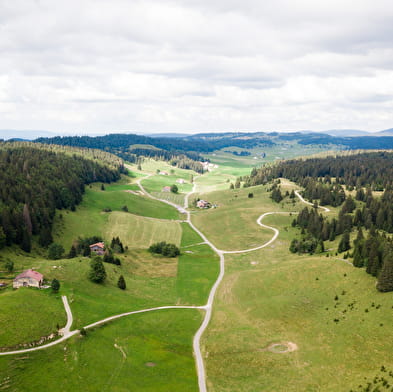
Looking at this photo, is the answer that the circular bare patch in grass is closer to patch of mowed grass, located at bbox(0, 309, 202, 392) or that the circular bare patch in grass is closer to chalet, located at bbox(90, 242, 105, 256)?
patch of mowed grass, located at bbox(0, 309, 202, 392)

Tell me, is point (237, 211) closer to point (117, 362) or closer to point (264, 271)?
point (264, 271)

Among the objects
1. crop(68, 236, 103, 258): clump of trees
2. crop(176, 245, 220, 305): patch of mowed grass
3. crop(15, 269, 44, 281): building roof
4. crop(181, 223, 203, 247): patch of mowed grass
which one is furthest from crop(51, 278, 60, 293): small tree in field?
crop(181, 223, 203, 247): patch of mowed grass

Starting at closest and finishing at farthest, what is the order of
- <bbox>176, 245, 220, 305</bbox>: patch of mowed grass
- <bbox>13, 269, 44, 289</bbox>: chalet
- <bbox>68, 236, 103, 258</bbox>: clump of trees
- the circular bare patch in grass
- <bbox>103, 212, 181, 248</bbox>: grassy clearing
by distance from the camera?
the circular bare patch in grass
<bbox>13, 269, 44, 289</bbox>: chalet
<bbox>176, 245, 220, 305</bbox>: patch of mowed grass
<bbox>68, 236, 103, 258</bbox>: clump of trees
<bbox>103, 212, 181, 248</bbox>: grassy clearing

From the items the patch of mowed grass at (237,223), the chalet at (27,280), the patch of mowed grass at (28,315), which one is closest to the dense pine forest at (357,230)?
the patch of mowed grass at (237,223)

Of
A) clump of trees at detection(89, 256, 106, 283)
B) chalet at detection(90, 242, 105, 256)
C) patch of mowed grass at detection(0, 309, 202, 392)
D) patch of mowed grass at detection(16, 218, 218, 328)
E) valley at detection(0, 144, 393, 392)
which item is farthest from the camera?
chalet at detection(90, 242, 105, 256)

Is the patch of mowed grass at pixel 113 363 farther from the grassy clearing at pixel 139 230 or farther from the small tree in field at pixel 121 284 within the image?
the grassy clearing at pixel 139 230

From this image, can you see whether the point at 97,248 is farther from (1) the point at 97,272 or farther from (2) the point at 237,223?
(2) the point at 237,223
